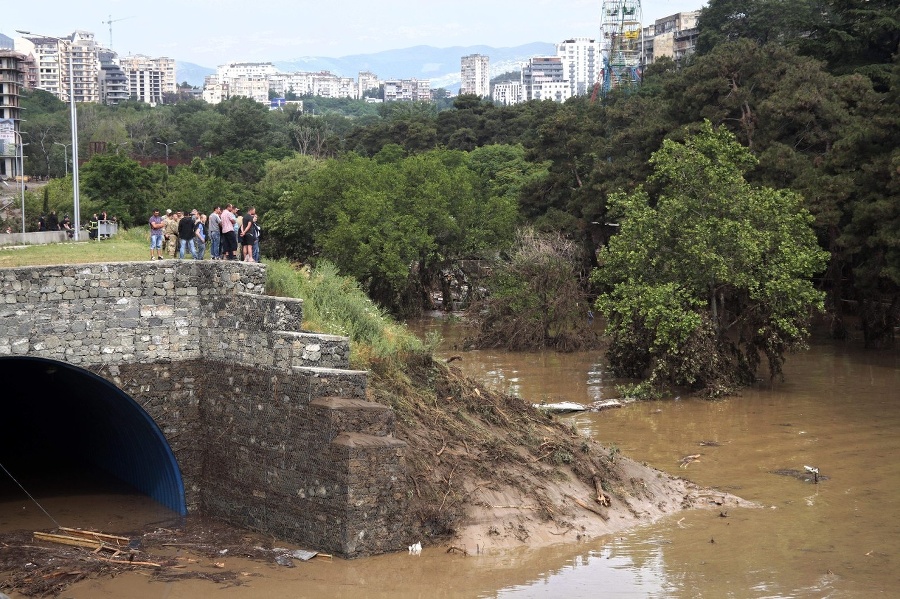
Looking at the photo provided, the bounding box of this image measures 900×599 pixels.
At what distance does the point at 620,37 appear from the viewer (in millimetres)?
87375

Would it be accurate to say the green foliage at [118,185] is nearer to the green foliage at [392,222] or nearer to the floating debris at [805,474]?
the green foliage at [392,222]

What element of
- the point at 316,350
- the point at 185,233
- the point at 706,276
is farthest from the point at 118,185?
the point at 316,350

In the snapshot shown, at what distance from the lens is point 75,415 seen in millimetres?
22938

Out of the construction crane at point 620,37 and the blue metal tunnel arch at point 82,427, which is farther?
the construction crane at point 620,37

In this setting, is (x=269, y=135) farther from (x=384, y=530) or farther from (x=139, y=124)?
(x=384, y=530)

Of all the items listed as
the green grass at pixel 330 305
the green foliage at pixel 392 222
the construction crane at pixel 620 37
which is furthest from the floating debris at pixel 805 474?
the construction crane at pixel 620 37

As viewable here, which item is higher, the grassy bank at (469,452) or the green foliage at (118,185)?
the green foliage at (118,185)

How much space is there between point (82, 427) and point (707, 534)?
12.3m

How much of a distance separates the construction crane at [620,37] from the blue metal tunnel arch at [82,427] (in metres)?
66.2

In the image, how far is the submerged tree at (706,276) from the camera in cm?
2945

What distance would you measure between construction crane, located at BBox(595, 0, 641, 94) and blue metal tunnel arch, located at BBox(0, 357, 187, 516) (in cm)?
6617

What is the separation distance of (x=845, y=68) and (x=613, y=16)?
46.5 metres

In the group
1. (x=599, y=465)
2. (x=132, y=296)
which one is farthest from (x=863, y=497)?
(x=132, y=296)

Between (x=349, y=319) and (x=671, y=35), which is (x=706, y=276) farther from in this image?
(x=671, y=35)
